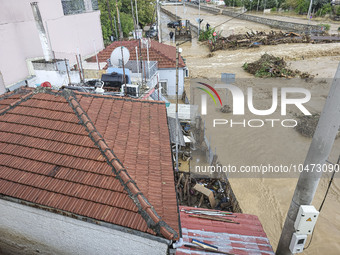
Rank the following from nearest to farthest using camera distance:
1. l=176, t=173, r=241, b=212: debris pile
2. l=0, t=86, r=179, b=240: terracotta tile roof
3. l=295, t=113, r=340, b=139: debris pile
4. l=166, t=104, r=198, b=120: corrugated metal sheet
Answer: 1. l=0, t=86, r=179, b=240: terracotta tile roof
2. l=176, t=173, r=241, b=212: debris pile
3. l=166, t=104, r=198, b=120: corrugated metal sheet
4. l=295, t=113, r=340, b=139: debris pile

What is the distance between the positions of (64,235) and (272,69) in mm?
29838

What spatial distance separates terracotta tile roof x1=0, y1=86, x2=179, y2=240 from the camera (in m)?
5.50

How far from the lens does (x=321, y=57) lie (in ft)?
118

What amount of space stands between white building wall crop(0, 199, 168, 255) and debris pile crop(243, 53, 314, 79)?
2858 cm

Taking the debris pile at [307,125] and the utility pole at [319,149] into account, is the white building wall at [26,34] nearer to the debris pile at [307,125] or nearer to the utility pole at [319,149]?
the utility pole at [319,149]

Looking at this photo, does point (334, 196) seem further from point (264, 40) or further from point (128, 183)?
point (264, 40)

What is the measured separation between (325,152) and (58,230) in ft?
22.0

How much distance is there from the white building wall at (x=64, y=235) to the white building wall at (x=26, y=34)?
13.7 meters

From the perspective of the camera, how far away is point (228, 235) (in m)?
7.70

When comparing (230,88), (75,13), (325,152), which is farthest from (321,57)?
(325,152)

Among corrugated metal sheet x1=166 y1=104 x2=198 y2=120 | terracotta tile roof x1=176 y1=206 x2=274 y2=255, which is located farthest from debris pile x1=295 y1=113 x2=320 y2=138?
terracotta tile roof x1=176 y1=206 x2=274 y2=255
